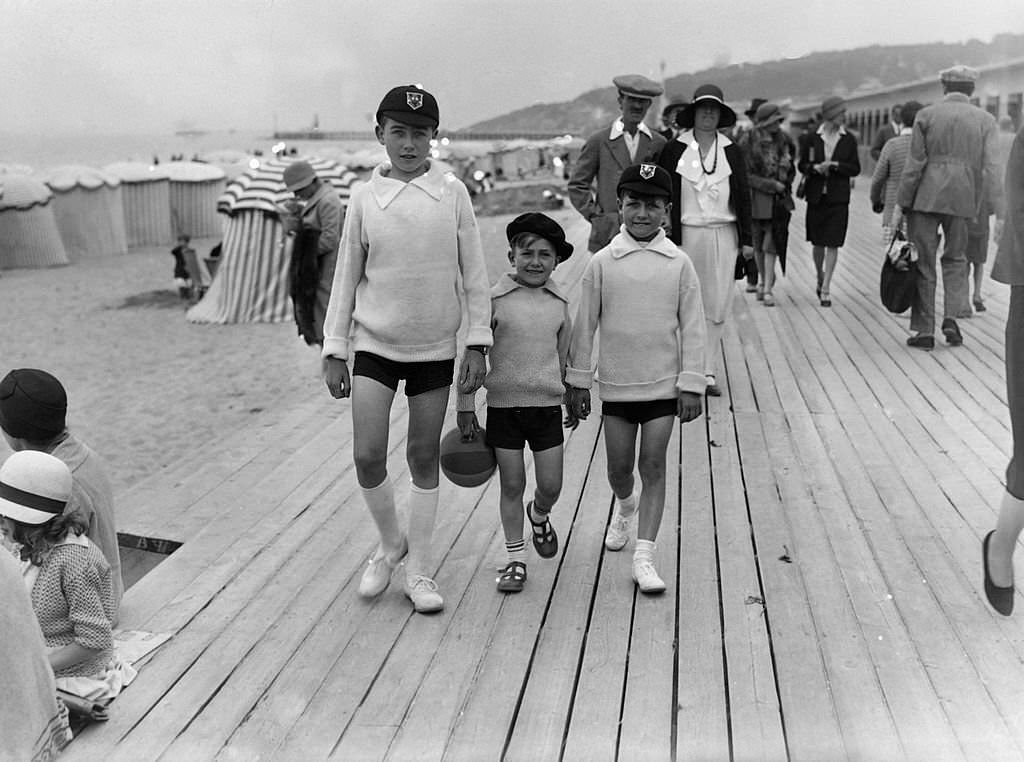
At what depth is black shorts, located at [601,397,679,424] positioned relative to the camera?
3.04m

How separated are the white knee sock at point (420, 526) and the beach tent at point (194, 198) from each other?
2290cm

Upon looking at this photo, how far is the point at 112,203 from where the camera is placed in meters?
23.1

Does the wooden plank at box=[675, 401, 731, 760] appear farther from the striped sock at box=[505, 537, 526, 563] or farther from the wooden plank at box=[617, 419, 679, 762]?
the striped sock at box=[505, 537, 526, 563]

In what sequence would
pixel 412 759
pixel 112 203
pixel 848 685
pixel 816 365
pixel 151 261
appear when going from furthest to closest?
pixel 112 203 < pixel 151 261 < pixel 816 365 < pixel 848 685 < pixel 412 759

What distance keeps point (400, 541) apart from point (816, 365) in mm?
3675

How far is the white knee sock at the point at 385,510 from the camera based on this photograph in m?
3.04

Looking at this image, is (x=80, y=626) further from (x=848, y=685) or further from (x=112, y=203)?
(x=112, y=203)

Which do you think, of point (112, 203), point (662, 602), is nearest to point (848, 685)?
point (662, 602)

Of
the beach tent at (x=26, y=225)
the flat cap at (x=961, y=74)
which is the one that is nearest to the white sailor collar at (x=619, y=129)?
the flat cap at (x=961, y=74)

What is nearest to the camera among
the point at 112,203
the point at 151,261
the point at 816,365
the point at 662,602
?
the point at 662,602

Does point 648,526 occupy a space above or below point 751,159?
below

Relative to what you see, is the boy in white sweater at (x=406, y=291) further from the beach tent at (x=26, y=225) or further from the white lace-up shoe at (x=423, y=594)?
the beach tent at (x=26, y=225)

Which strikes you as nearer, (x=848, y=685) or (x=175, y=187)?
(x=848, y=685)

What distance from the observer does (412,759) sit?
2209 mm
